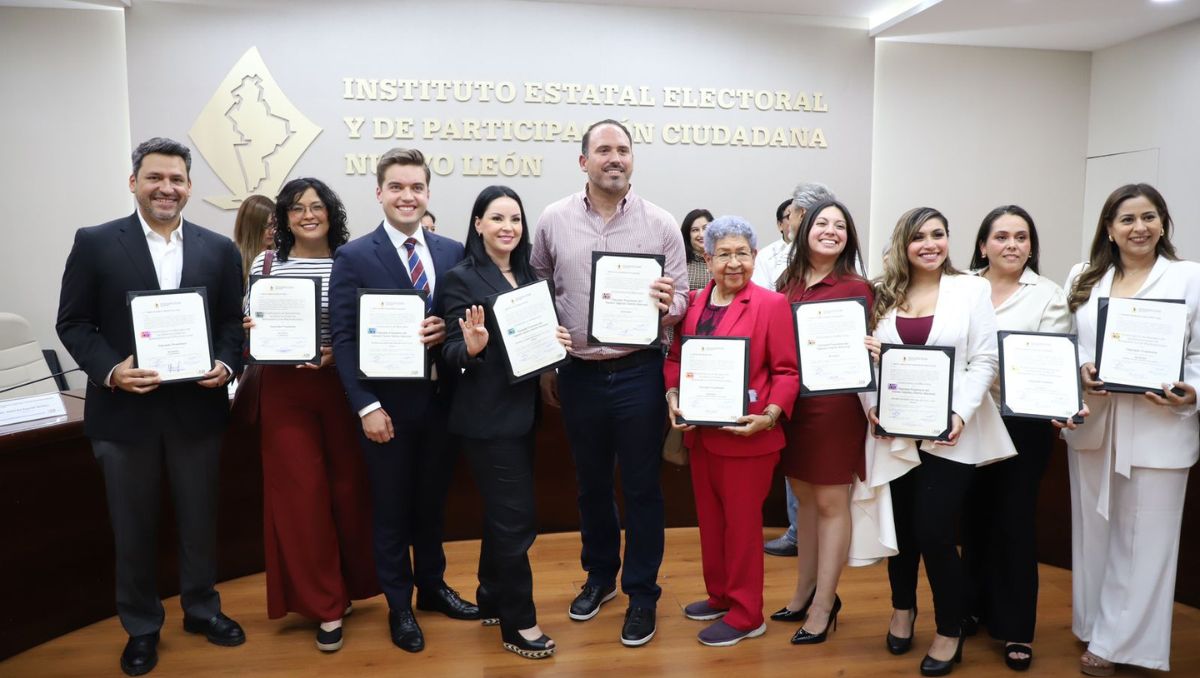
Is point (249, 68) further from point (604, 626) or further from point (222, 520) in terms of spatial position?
point (604, 626)

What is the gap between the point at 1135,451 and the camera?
2432 millimetres

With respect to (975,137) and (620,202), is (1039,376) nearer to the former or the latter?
(620,202)

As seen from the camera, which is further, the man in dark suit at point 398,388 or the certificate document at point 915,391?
the man in dark suit at point 398,388

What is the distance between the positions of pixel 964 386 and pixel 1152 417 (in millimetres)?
616

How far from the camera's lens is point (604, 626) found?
2.88 metres

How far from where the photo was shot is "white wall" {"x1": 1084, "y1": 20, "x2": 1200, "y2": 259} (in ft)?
19.3

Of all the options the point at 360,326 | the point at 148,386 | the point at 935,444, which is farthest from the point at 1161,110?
the point at 148,386

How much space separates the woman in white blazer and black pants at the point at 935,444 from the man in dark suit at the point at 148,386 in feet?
7.28

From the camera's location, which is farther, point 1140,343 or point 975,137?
point 975,137

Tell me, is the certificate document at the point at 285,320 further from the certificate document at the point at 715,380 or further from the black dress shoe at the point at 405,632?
the certificate document at the point at 715,380

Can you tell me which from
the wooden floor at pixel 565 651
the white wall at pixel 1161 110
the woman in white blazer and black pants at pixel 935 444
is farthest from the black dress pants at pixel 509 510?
the white wall at pixel 1161 110

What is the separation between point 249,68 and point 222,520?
11.2 ft

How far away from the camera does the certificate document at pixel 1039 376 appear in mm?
2344

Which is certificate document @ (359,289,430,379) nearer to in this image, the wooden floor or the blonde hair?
the wooden floor
